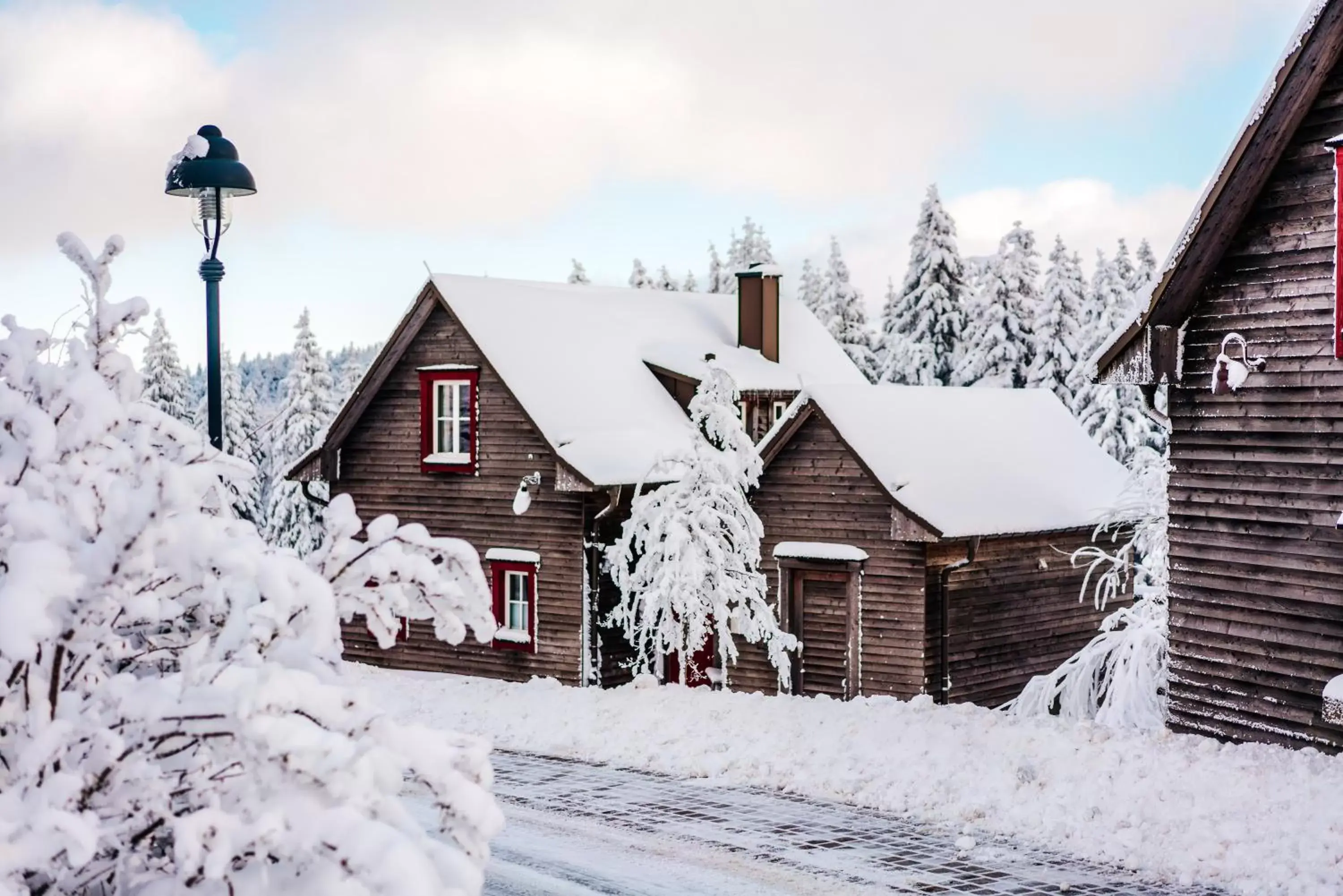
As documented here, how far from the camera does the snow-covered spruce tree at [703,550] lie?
70.0 ft

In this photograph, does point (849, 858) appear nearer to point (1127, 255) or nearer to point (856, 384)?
point (856, 384)

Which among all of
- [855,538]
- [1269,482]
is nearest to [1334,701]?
Answer: [1269,482]

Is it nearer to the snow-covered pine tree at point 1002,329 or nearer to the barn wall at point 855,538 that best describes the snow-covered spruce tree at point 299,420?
the snow-covered pine tree at point 1002,329

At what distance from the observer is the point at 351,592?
4484 mm

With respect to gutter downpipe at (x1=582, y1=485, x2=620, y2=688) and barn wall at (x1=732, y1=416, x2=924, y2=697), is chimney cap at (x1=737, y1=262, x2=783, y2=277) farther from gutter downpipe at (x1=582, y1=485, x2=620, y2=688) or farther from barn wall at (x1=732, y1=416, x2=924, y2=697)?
gutter downpipe at (x1=582, y1=485, x2=620, y2=688)

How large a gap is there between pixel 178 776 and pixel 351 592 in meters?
0.80

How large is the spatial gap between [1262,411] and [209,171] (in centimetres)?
1170

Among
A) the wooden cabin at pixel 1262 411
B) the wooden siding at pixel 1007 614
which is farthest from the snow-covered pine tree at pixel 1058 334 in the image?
the wooden cabin at pixel 1262 411

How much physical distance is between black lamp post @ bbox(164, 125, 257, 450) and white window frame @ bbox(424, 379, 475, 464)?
15305 millimetres

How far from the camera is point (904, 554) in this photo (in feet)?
75.2

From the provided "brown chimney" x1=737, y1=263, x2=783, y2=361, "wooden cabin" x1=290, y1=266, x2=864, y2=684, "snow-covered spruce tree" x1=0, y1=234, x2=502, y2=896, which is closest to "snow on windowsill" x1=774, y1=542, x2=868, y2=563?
"wooden cabin" x1=290, y1=266, x2=864, y2=684

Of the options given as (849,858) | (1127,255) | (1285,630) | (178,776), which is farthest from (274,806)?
(1127,255)

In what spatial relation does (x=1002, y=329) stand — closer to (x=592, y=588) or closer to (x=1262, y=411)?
(x=592, y=588)

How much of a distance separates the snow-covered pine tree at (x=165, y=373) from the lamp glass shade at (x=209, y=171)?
132 feet
